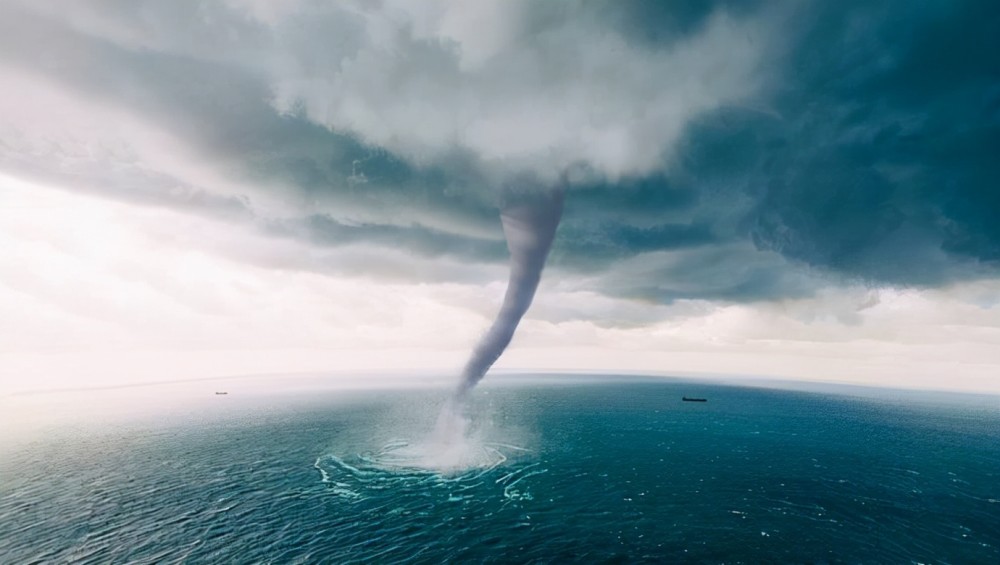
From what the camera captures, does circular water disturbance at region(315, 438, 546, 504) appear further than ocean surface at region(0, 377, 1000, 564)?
Yes

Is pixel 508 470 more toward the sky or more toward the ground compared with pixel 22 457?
more toward the sky

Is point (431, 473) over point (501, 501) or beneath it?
beneath

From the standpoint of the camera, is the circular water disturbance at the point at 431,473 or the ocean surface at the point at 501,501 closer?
the ocean surface at the point at 501,501

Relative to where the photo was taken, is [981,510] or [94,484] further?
[94,484]

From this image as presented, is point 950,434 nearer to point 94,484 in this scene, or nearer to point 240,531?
point 240,531

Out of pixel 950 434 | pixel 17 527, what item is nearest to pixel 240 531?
pixel 17 527

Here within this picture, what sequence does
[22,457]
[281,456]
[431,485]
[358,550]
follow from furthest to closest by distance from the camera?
[22,457]
[281,456]
[431,485]
[358,550]

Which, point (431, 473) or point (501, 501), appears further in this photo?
point (431, 473)

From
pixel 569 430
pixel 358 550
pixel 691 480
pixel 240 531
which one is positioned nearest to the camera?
pixel 358 550
